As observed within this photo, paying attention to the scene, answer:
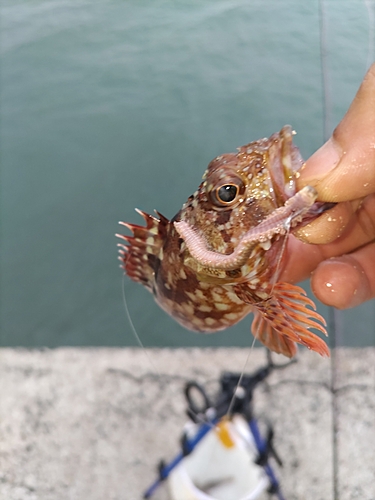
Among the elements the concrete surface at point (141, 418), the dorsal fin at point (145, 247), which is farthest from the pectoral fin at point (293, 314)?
the concrete surface at point (141, 418)

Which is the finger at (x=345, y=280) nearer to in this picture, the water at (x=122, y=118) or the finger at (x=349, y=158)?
the finger at (x=349, y=158)

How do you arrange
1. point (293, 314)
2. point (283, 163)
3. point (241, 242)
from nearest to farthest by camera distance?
1. point (241, 242)
2. point (283, 163)
3. point (293, 314)

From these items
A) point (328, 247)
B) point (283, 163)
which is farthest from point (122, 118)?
point (283, 163)

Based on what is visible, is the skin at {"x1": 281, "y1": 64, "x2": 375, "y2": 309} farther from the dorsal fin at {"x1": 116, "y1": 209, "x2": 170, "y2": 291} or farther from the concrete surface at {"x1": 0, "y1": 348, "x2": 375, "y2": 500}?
the concrete surface at {"x1": 0, "y1": 348, "x2": 375, "y2": 500}

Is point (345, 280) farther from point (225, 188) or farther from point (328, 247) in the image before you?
point (225, 188)

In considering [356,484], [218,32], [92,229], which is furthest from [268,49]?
[356,484]

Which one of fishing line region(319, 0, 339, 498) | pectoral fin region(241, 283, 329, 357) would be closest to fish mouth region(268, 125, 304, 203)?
pectoral fin region(241, 283, 329, 357)

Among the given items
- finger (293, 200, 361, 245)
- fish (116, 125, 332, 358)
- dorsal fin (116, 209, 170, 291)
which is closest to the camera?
fish (116, 125, 332, 358)
